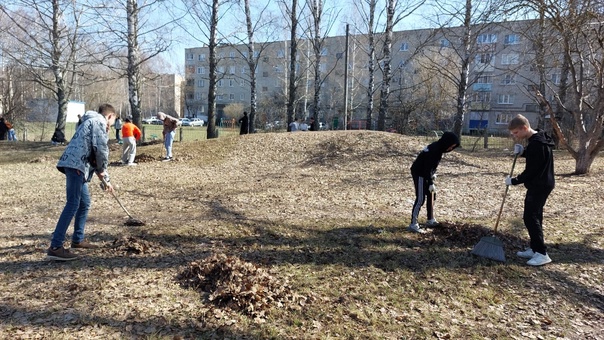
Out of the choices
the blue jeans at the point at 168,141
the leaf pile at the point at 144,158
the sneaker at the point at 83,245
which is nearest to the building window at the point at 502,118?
the blue jeans at the point at 168,141

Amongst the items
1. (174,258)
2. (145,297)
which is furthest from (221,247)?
(145,297)

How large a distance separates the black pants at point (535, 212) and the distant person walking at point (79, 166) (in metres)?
4.90

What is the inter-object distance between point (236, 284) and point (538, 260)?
11.8 ft

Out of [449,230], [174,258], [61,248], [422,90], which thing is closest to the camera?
[61,248]

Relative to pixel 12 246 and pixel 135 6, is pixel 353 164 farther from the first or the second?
pixel 135 6

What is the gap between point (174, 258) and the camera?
465 centimetres

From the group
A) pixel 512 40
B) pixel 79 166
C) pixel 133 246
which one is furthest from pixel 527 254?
pixel 512 40

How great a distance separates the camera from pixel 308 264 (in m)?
4.59

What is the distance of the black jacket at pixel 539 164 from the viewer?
14.5 feet

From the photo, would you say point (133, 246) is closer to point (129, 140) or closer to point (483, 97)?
point (129, 140)

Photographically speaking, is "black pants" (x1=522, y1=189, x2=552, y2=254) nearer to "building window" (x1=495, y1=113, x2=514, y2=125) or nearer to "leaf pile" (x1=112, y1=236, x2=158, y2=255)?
"leaf pile" (x1=112, y1=236, x2=158, y2=255)

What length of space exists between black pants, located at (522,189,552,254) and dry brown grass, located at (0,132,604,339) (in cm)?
34

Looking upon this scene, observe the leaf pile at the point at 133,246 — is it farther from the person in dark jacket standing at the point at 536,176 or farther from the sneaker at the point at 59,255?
the person in dark jacket standing at the point at 536,176

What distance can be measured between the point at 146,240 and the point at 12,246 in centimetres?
162
